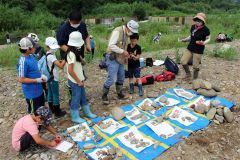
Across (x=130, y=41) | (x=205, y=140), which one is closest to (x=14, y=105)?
(x=130, y=41)

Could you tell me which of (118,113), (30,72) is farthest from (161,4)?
(30,72)

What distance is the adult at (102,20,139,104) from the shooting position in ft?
14.1

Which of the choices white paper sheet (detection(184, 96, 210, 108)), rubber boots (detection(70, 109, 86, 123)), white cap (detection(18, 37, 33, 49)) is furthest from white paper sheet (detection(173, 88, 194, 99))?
white cap (detection(18, 37, 33, 49))

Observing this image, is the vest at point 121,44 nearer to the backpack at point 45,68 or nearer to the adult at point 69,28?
the adult at point 69,28

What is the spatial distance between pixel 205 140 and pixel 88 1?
32.1 meters

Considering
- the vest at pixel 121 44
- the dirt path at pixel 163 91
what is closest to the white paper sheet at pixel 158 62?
the dirt path at pixel 163 91

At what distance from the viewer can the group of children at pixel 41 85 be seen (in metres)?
3.42

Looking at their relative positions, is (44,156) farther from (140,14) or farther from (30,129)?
(140,14)

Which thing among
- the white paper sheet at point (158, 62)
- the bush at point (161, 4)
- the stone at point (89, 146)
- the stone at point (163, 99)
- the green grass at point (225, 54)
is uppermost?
the bush at point (161, 4)

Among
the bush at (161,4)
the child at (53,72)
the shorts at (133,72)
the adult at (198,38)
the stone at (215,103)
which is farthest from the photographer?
the bush at (161,4)

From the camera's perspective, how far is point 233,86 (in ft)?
18.1

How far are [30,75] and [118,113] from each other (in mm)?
1515

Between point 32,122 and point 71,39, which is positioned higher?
point 71,39

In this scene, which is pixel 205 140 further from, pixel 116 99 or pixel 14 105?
pixel 14 105
